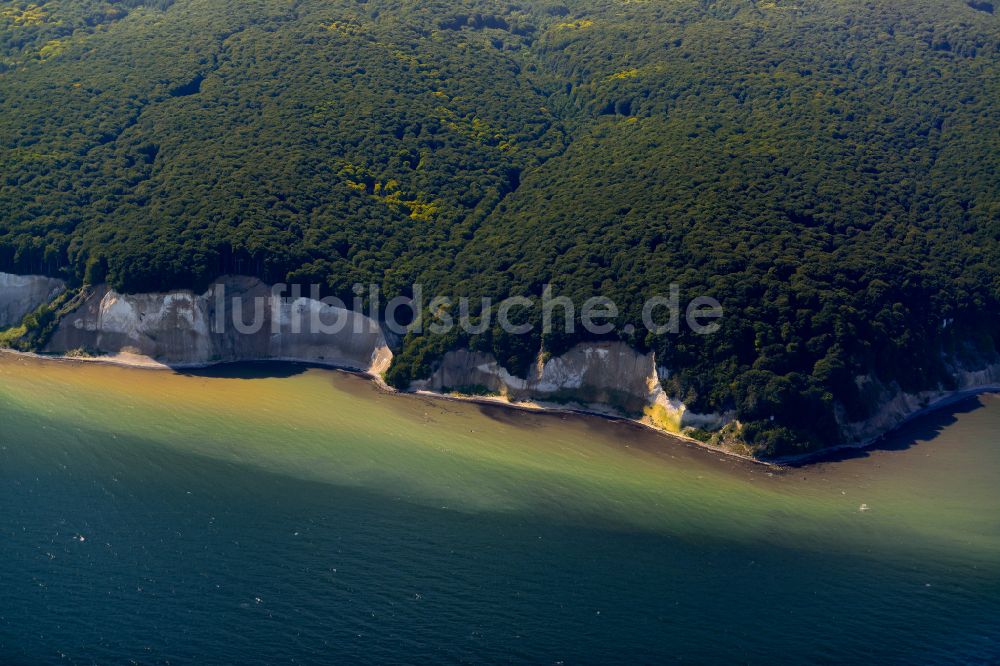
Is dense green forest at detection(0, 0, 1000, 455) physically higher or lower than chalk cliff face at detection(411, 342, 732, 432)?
higher

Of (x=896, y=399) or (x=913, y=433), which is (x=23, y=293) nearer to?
(x=896, y=399)

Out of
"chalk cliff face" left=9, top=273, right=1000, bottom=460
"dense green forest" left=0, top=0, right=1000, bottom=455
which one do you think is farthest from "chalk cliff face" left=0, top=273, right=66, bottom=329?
"dense green forest" left=0, top=0, right=1000, bottom=455

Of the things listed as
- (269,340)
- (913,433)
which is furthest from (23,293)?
(913,433)

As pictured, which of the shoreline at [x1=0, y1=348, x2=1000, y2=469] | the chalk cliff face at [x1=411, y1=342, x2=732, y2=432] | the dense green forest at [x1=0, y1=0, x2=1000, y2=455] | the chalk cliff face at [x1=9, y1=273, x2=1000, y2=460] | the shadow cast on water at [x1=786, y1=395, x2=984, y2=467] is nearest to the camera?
the shoreline at [x1=0, y1=348, x2=1000, y2=469]

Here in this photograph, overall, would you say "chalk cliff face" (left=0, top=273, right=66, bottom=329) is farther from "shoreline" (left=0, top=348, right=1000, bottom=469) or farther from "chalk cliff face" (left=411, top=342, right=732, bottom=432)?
"chalk cliff face" (left=411, top=342, right=732, bottom=432)

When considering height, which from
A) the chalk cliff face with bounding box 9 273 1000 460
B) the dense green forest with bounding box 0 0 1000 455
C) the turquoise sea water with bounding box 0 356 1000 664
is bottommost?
the turquoise sea water with bounding box 0 356 1000 664

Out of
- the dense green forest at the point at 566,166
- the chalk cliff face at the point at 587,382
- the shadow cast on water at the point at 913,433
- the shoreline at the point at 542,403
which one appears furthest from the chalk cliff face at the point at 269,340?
the dense green forest at the point at 566,166

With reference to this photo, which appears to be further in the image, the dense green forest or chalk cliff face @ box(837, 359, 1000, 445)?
the dense green forest

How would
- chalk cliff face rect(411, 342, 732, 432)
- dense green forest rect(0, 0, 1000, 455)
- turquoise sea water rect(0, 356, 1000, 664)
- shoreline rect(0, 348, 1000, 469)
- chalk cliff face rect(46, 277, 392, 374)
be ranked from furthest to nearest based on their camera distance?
chalk cliff face rect(46, 277, 392, 374)
dense green forest rect(0, 0, 1000, 455)
chalk cliff face rect(411, 342, 732, 432)
shoreline rect(0, 348, 1000, 469)
turquoise sea water rect(0, 356, 1000, 664)

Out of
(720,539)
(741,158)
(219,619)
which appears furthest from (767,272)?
(219,619)
